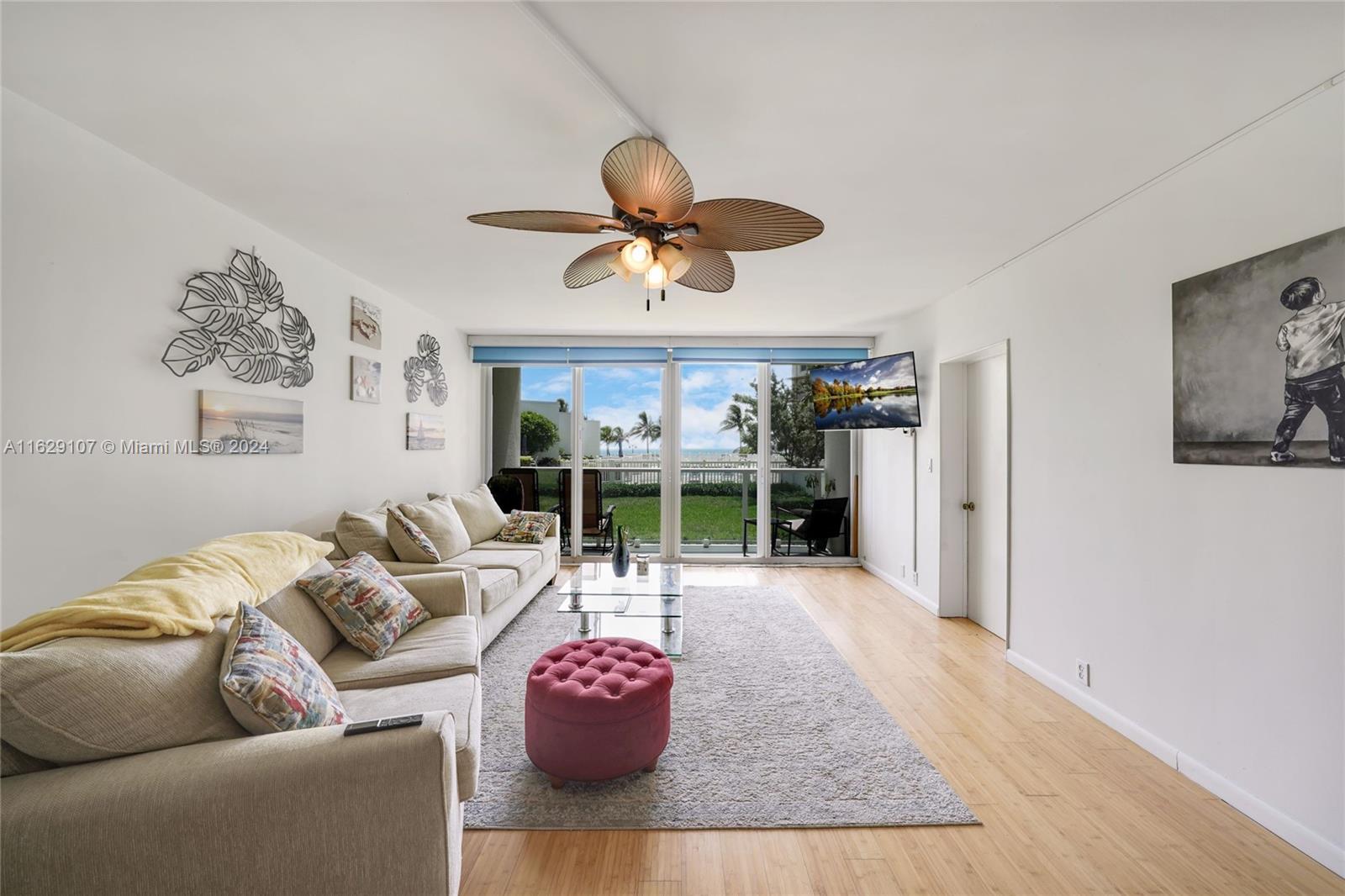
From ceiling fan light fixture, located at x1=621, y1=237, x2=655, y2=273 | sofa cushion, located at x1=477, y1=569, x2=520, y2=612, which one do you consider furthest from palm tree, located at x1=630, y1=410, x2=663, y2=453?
ceiling fan light fixture, located at x1=621, y1=237, x2=655, y2=273

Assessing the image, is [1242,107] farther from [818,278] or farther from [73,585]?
[73,585]

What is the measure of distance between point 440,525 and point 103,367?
208 centimetres

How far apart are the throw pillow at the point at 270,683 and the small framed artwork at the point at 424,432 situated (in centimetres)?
325

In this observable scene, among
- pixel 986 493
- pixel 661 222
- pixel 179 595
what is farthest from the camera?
pixel 986 493

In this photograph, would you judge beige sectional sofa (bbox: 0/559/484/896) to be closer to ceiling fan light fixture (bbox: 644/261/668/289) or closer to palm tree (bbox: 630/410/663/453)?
ceiling fan light fixture (bbox: 644/261/668/289)

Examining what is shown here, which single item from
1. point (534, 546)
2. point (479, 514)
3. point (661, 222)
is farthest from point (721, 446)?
point (661, 222)

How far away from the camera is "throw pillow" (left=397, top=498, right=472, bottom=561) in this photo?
12.8 ft

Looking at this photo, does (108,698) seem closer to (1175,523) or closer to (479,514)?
(1175,523)

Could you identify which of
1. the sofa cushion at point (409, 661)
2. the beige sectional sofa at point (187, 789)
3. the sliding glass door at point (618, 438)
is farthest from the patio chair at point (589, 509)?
the beige sectional sofa at point (187, 789)

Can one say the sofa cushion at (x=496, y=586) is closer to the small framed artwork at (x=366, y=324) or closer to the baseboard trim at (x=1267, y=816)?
the small framed artwork at (x=366, y=324)

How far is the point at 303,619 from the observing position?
7.36ft

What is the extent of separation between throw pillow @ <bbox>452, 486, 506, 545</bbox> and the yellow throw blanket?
228 cm

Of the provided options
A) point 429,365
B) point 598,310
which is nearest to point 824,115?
point 598,310

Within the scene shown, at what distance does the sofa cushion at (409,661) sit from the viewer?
2148 mm
